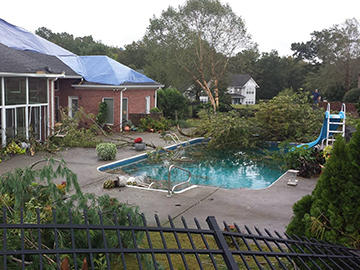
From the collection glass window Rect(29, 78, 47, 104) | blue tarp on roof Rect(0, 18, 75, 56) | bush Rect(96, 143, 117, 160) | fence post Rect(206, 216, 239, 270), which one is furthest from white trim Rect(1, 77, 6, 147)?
fence post Rect(206, 216, 239, 270)

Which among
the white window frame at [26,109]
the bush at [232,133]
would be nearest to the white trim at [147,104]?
the bush at [232,133]

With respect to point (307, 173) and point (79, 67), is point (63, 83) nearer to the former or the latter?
point (79, 67)

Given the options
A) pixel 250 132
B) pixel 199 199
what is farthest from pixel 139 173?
pixel 250 132

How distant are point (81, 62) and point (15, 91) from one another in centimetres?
1042

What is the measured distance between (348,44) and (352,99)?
29.2ft

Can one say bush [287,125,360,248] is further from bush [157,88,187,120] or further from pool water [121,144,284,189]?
bush [157,88,187,120]

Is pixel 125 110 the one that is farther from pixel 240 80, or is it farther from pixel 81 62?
pixel 240 80

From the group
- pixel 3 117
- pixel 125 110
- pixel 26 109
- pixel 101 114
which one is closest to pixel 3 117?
pixel 3 117

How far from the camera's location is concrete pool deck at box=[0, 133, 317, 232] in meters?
7.80

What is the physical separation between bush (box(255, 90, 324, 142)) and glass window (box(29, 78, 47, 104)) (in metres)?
9.96

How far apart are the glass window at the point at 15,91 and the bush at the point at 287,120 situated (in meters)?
10.7

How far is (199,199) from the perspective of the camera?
9133 millimetres

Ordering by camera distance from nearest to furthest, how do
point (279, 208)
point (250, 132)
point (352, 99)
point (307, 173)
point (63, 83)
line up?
1. point (279, 208)
2. point (307, 173)
3. point (250, 132)
4. point (63, 83)
5. point (352, 99)

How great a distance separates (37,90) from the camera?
15688 mm
